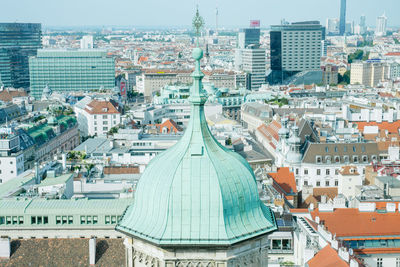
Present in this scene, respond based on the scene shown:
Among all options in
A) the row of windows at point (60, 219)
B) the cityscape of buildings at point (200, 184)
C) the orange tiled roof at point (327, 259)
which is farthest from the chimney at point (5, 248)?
the orange tiled roof at point (327, 259)

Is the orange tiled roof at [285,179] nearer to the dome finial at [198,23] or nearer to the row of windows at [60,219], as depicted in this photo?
the row of windows at [60,219]

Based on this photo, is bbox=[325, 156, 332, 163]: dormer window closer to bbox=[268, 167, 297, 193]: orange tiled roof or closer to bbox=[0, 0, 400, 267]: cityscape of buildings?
bbox=[0, 0, 400, 267]: cityscape of buildings

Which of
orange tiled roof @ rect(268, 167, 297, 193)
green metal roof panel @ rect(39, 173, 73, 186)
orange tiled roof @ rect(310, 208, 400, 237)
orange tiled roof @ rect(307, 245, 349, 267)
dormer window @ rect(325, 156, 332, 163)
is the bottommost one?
orange tiled roof @ rect(268, 167, 297, 193)

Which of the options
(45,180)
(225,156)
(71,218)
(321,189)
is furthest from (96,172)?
(225,156)

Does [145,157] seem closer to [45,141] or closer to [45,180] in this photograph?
[45,180]

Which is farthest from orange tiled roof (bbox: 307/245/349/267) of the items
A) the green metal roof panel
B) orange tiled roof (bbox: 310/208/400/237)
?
the green metal roof panel

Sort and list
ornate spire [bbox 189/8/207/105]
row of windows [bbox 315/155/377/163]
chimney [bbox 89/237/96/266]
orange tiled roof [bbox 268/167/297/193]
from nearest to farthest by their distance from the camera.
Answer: ornate spire [bbox 189/8/207/105] → chimney [bbox 89/237/96/266] → orange tiled roof [bbox 268/167/297/193] → row of windows [bbox 315/155/377/163]

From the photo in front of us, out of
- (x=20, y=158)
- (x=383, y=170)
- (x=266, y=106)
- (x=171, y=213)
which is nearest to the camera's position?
(x=171, y=213)
